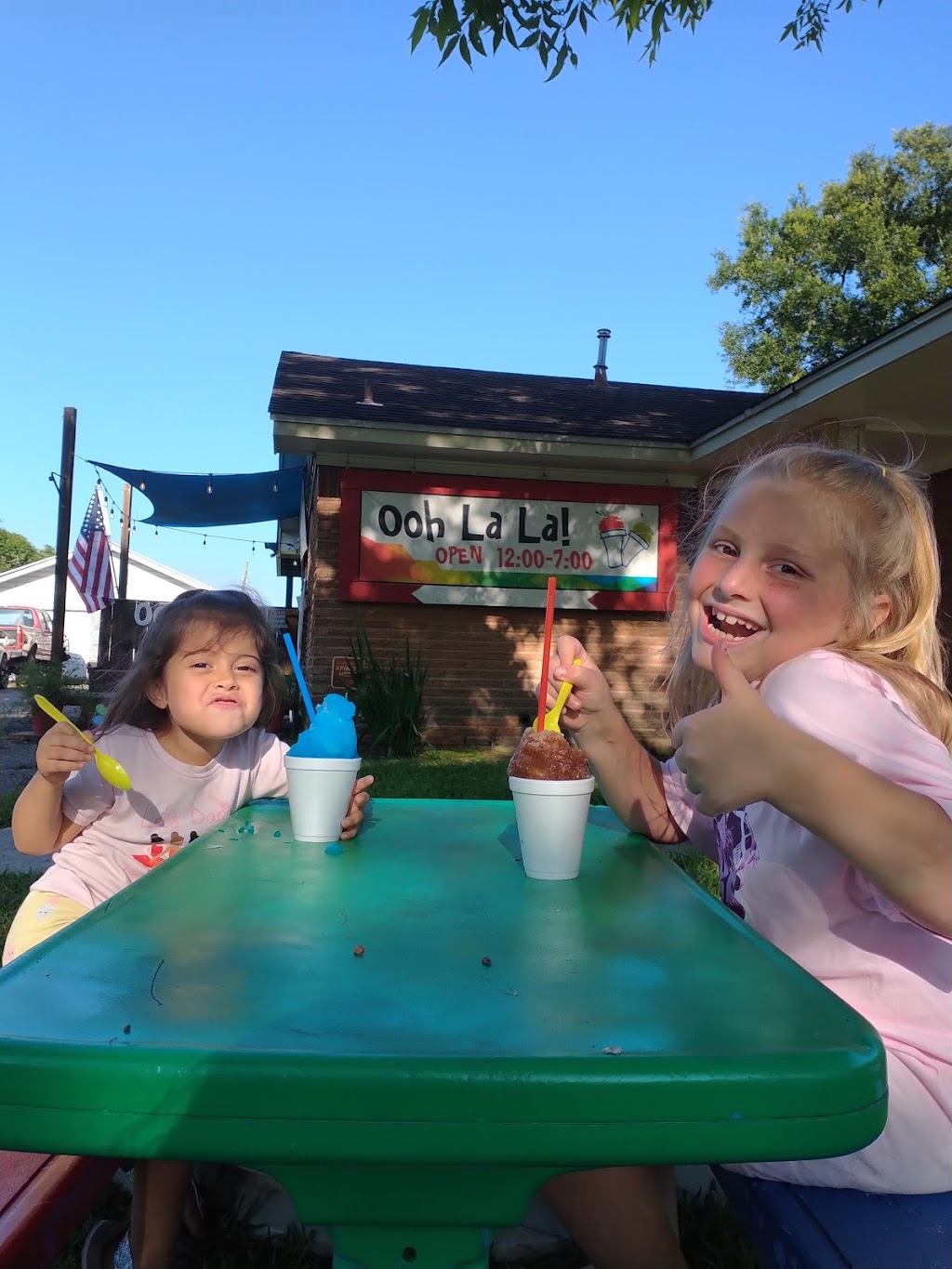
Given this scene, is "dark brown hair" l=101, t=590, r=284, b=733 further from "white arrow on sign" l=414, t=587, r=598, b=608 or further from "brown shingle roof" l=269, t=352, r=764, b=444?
"white arrow on sign" l=414, t=587, r=598, b=608

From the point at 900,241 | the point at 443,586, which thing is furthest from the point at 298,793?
the point at 900,241

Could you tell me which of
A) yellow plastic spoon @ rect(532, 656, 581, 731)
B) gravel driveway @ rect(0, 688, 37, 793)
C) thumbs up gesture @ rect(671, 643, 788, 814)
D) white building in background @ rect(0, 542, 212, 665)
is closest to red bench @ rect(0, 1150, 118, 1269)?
yellow plastic spoon @ rect(532, 656, 581, 731)

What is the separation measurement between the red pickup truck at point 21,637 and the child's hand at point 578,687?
74.5 feet

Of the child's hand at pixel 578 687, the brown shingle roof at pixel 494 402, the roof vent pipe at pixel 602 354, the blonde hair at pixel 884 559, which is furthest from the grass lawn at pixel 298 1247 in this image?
the roof vent pipe at pixel 602 354

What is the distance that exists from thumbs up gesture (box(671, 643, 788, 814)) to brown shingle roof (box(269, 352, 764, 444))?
7455 millimetres

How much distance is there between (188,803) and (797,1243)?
163 centimetres

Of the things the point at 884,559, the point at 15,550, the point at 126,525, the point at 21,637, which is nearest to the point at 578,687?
the point at 884,559

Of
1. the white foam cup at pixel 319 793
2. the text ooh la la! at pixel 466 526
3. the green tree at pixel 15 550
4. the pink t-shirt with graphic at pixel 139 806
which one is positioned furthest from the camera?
the green tree at pixel 15 550

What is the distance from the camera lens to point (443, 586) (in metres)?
8.98

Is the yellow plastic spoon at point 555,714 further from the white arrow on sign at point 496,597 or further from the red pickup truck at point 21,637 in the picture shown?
the red pickup truck at point 21,637

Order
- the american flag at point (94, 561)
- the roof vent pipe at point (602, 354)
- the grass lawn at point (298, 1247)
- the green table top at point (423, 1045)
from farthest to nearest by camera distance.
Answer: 1. the american flag at point (94, 561)
2. the roof vent pipe at point (602, 354)
3. the grass lawn at point (298, 1247)
4. the green table top at point (423, 1045)

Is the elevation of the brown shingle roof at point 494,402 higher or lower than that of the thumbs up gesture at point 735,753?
higher

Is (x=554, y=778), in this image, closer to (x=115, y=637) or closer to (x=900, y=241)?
(x=115, y=637)

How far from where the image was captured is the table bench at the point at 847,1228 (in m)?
0.98
